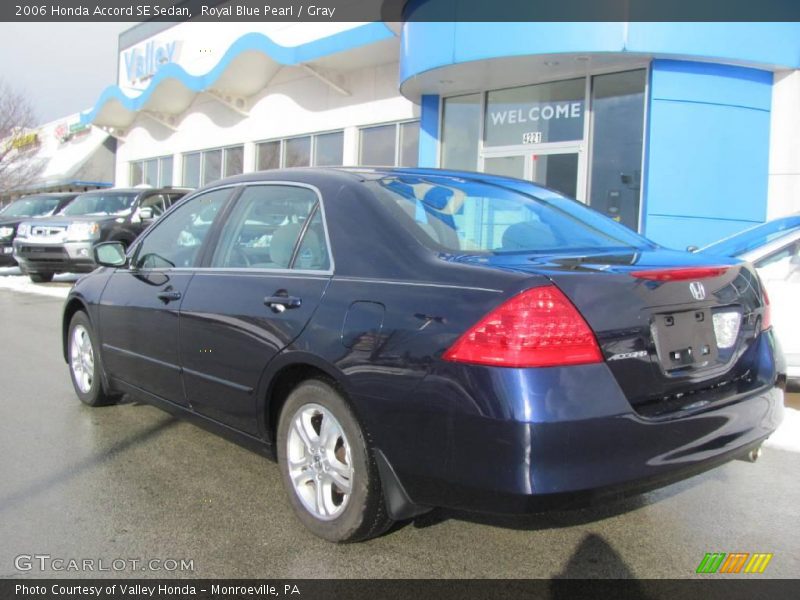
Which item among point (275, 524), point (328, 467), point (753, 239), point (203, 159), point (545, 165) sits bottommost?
point (275, 524)

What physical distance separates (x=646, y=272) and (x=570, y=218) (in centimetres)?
102

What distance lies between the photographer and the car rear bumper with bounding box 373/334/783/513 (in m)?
2.24

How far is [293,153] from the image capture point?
18.3m

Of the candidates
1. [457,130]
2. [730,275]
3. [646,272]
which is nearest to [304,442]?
[646,272]

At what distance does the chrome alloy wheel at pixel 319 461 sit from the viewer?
2.84 meters

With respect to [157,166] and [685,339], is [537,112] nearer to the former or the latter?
[685,339]

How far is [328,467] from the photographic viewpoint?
2.90m

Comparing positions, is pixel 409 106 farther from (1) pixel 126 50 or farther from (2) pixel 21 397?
(1) pixel 126 50

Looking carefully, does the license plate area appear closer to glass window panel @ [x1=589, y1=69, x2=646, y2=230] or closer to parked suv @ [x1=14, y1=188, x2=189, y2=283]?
glass window panel @ [x1=589, y1=69, x2=646, y2=230]

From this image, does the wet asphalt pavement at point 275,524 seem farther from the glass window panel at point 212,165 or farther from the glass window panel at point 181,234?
the glass window panel at point 212,165

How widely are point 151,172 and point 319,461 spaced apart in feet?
83.6

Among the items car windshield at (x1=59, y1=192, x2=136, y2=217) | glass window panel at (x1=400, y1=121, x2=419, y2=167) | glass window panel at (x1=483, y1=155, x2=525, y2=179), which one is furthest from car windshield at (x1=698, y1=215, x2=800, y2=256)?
car windshield at (x1=59, y1=192, x2=136, y2=217)

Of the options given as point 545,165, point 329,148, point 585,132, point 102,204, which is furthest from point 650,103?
point 102,204

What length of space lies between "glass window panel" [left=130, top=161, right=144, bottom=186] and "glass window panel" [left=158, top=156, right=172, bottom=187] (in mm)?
2109
